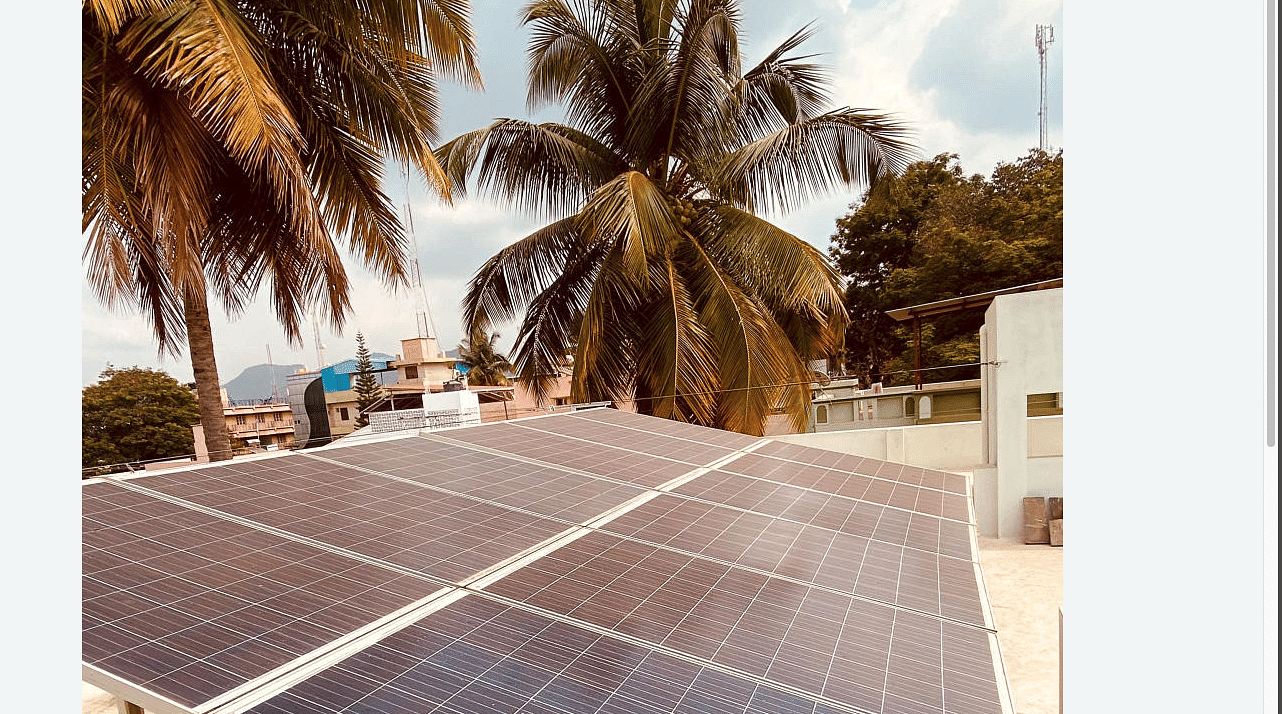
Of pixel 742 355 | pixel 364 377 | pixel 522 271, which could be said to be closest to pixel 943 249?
pixel 742 355

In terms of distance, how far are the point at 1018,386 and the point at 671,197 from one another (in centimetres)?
572

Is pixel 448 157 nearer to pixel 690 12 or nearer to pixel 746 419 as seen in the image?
pixel 690 12

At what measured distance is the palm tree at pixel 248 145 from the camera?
6.57 metres

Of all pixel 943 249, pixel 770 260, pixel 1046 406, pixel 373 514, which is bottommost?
pixel 1046 406

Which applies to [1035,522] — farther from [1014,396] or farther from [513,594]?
[513,594]

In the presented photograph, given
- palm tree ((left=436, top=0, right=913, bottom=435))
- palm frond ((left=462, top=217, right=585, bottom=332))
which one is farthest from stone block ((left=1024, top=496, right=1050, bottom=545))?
palm frond ((left=462, top=217, right=585, bottom=332))

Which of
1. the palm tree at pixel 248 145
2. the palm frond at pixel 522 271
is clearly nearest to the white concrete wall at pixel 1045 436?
the palm frond at pixel 522 271

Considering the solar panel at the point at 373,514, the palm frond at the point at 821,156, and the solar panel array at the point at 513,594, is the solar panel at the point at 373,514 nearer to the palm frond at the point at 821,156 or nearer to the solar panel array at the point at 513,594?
the solar panel array at the point at 513,594

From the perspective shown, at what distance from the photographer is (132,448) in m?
26.4

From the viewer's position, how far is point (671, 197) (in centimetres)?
1186

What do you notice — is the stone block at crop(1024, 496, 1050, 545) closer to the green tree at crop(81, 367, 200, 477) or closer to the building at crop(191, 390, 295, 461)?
the green tree at crop(81, 367, 200, 477)

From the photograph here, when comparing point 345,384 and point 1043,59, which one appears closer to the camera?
point 1043,59

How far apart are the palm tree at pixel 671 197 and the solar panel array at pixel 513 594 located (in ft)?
23.5

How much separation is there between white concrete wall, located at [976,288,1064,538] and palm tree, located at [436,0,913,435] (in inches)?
95.5
